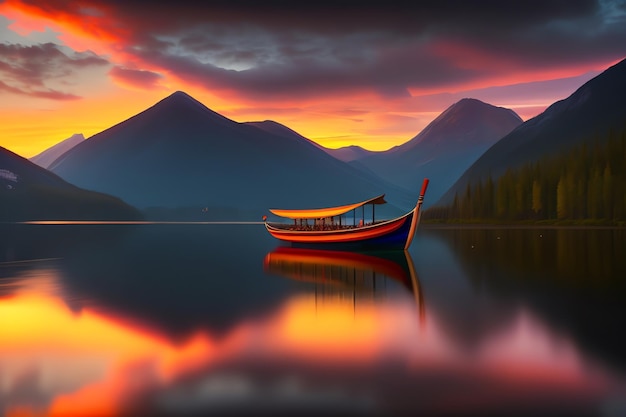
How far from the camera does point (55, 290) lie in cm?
4200

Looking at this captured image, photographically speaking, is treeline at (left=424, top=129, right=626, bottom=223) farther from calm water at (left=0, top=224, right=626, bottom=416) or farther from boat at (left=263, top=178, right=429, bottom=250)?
calm water at (left=0, top=224, right=626, bottom=416)

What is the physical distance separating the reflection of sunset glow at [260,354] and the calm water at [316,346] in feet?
0.23

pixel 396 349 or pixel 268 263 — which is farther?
pixel 268 263

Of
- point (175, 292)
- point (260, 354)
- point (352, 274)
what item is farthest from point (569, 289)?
point (175, 292)

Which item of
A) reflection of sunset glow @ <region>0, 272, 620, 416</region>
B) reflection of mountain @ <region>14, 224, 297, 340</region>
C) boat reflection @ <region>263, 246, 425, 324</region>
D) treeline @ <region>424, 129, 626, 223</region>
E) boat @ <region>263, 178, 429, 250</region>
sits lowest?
boat reflection @ <region>263, 246, 425, 324</region>

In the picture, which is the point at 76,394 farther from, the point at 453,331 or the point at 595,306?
the point at 595,306

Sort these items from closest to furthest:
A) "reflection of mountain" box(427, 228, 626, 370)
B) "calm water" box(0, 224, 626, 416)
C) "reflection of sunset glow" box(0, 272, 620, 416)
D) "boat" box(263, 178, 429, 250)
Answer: "calm water" box(0, 224, 626, 416) → "reflection of sunset glow" box(0, 272, 620, 416) → "reflection of mountain" box(427, 228, 626, 370) → "boat" box(263, 178, 429, 250)

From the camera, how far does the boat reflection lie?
40344 mm

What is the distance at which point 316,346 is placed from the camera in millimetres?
22891

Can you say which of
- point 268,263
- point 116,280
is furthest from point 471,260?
point 116,280

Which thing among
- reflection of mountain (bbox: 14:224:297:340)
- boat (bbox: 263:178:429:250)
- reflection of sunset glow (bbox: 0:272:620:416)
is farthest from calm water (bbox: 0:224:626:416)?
boat (bbox: 263:178:429:250)

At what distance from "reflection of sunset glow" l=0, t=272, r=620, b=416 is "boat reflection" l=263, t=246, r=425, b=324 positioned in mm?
5318

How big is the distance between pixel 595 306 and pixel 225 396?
23976 mm

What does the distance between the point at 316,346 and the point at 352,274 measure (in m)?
29.5
